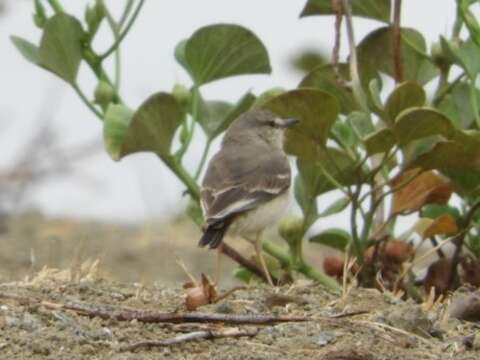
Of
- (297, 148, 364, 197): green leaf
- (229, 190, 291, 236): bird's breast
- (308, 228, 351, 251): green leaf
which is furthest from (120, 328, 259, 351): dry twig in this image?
(229, 190, 291, 236): bird's breast

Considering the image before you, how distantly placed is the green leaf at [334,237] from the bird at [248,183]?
0.96ft

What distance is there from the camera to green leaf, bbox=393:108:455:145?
21.9 feet

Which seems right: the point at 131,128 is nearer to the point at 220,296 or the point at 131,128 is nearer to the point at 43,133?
the point at 220,296

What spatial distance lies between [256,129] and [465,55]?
217 centimetres

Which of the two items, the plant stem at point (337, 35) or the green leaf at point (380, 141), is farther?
the plant stem at point (337, 35)

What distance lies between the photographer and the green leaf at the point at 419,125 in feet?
21.9

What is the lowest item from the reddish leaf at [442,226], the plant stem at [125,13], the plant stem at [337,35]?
the reddish leaf at [442,226]

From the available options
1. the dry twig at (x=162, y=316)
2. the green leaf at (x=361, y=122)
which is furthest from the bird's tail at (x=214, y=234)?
the dry twig at (x=162, y=316)

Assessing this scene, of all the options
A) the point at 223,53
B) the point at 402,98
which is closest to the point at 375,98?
the point at 402,98

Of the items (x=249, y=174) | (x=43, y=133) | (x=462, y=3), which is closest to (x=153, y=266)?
(x=43, y=133)

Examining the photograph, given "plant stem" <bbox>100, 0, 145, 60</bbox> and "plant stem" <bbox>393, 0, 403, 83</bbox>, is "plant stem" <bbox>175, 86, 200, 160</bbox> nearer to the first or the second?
"plant stem" <bbox>100, 0, 145, 60</bbox>

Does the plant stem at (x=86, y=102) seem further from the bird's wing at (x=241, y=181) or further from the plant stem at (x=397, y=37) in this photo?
the plant stem at (x=397, y=37)

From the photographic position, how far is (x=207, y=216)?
25.4 ft

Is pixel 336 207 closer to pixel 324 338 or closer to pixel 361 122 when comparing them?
pixel 361 122
